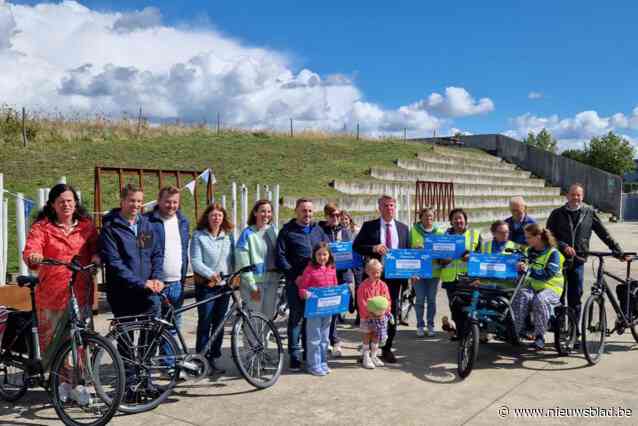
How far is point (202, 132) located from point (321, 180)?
9.32 m

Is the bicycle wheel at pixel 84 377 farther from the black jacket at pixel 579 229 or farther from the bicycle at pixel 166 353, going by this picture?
the black jacket at pixel 579 229

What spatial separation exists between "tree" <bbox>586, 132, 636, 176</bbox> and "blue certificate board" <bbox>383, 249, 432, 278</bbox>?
149ft

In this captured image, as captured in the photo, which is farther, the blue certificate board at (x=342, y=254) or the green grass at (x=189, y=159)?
the green grass at (x=189, y=159)

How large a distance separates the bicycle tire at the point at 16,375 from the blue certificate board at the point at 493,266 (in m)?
4.32

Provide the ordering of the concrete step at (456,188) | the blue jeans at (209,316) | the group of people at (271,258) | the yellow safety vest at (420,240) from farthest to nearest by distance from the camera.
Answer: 1. the concrete step at (456,188)
2. the yellow safety vest at (420,240)
3. the blue jeans at (209,316)
4. the group of people at (271,258)

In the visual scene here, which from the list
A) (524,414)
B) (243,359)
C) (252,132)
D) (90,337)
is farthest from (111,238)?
(252,132)

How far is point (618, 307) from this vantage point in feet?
19.4

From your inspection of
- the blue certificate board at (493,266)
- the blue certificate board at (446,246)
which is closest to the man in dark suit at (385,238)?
the blue certificate board at (446,246)

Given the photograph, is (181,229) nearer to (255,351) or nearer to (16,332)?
(255,351)

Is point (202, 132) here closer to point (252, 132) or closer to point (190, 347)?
point (252, 132)

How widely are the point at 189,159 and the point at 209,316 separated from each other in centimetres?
1340

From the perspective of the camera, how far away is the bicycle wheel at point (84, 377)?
3859 millimetres

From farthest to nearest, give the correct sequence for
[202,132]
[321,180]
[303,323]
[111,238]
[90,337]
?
[202,132] → [321,180] → [303,323] → [111,238] → [90,337]

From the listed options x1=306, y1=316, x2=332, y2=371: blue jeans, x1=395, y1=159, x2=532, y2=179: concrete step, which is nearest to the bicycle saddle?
x1=306, y1=316, x2=332, y2=371: blue jeans
